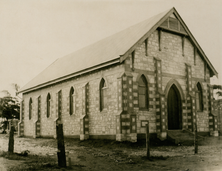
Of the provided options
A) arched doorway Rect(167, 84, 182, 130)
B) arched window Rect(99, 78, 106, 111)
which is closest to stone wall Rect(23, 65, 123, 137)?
arched window Rect(99, 78, 106, 111)

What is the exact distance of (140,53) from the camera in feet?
66.4

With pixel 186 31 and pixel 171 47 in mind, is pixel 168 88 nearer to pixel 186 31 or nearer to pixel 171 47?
pixel 171 47

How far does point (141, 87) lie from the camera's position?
66.7 feet

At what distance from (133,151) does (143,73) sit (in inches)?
228

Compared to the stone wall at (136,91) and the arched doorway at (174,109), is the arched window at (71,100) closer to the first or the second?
the stone wall at (136,91)

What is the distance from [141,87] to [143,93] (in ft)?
1.44

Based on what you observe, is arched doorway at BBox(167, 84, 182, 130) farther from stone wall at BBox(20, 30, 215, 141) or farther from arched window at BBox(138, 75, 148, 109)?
arched window at BBox(138, 75, 148, 109)

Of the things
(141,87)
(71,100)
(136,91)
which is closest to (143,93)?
(141,87)

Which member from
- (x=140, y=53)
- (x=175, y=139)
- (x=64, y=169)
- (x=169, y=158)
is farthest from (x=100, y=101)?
(x=64, y=169)

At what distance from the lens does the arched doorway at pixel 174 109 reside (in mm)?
21891

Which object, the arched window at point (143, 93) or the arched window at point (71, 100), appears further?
the arched window at point (71, 100)

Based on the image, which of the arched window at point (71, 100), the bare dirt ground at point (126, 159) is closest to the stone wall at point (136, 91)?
the arched window at point (71, 100)

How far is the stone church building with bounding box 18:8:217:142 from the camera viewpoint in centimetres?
1933

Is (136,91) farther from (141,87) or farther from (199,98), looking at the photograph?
(199,98)
